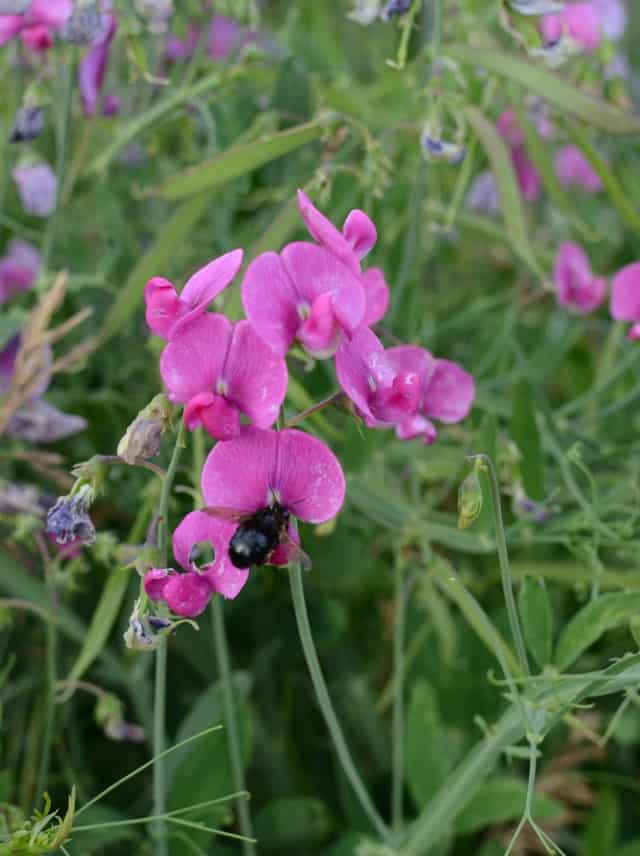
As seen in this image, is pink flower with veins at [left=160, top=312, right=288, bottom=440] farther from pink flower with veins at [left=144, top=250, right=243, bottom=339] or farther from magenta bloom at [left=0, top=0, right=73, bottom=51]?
magenta bloom at [left=0, top=0, right=73, bottom=51]

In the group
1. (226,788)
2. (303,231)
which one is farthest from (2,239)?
(226,788)

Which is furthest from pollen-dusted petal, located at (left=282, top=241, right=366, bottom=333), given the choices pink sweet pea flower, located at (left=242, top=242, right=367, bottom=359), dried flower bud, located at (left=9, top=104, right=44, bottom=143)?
dried flower bud, located at (left=9, top=104, right=44, bottom=143)

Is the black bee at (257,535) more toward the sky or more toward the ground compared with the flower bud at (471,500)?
more toward the sky

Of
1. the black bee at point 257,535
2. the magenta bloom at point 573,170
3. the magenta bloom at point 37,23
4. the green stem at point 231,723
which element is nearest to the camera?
the black bee at point 257,535

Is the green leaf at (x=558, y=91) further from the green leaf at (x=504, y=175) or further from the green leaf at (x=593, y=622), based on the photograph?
the green leaf at (x=593, y=622)

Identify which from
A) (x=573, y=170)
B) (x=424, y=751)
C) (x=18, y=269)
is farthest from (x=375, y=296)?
(x=573, y=170)

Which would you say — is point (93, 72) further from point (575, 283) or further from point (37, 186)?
point (575, 283)

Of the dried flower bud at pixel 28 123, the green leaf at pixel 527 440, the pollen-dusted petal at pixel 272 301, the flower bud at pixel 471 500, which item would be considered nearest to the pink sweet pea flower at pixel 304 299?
the pollen-dusted petal at pixel 272 301
